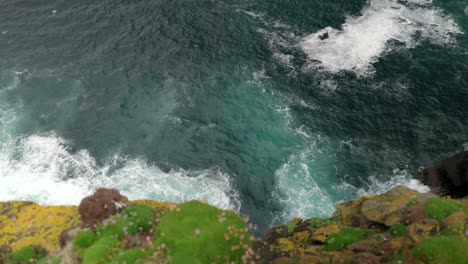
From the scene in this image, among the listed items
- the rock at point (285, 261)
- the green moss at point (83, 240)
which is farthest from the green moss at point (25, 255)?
the rock at point (285, 261)

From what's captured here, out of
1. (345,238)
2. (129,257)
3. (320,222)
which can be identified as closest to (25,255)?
(129,257)

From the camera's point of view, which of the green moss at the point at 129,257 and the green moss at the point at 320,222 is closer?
the green moss at the point at 129,257

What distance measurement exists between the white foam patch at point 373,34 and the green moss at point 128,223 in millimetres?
34975

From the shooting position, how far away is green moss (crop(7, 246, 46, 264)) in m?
22.7

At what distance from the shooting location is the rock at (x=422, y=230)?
19078mm

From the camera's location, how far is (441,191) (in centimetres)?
3428

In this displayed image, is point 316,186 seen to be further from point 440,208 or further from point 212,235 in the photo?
point 212,235

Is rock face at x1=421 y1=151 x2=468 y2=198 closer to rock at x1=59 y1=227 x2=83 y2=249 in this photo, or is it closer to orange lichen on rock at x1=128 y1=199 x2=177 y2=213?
orange lichen on rock at x1=128 y1=199 x2=177 y2=213

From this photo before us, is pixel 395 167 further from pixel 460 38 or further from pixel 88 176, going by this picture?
pixel 88 176

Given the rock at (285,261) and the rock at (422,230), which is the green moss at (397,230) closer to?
the rock at (422,230)

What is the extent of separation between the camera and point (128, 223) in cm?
2186

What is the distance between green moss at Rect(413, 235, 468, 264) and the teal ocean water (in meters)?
21.5

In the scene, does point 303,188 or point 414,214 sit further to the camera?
point 303,188

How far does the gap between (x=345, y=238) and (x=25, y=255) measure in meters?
16.8
